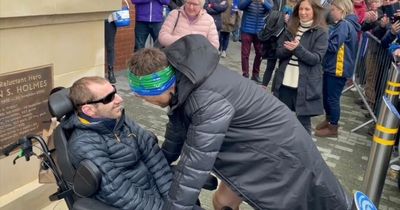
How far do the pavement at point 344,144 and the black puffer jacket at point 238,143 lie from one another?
135 cm

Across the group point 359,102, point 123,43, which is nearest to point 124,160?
point 123,43

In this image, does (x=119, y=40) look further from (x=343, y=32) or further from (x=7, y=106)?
(x=7, y=106)

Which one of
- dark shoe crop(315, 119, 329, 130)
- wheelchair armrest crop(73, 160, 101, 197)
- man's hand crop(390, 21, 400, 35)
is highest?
man's hand crop(390, 21, 400, 35)

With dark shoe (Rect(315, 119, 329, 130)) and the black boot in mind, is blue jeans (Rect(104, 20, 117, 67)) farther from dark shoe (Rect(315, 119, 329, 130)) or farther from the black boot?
dark shoe (Rect(315, 119, 329, 130))

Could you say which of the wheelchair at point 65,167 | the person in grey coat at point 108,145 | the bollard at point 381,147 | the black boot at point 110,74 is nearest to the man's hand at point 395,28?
the bollard at point 381,147

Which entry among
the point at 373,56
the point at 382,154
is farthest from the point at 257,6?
the point at 382,154

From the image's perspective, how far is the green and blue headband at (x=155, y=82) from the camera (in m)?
2.02

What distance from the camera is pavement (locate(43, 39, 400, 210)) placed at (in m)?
4.12

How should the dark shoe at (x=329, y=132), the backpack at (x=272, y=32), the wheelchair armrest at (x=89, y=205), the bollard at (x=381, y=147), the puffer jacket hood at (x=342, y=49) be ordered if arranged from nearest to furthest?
the wheelchair armrest at (x=89, y=205) < the bollard at (x=381, y=147) < the backpack at (x=272, y=32) < the puffer jacket hood at (x=342, y=49) < the dark shoe at (x=329, y=132)

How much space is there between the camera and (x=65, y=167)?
7.15ft

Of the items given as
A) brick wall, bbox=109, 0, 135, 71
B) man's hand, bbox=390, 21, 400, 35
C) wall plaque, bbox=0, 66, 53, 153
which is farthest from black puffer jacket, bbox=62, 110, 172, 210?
brick wall, bbox=109, 0, 135, 71

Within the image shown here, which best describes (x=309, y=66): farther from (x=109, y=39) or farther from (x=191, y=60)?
(x=109, y=39)

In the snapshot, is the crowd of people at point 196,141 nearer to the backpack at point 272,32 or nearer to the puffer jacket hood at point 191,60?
the puffer jacket hood at point 191,60

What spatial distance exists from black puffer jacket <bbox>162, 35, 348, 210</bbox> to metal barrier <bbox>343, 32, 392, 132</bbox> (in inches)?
152
